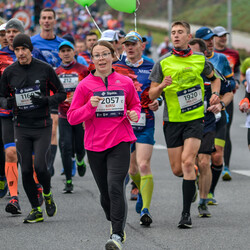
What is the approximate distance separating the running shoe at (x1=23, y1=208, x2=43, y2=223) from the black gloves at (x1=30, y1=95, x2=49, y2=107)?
1.13 meters

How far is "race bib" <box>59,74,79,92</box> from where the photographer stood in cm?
1185

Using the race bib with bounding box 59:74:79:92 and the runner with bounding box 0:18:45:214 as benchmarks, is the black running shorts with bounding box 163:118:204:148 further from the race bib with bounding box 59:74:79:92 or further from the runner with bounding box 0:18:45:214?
the race bib with bounding box 59:74:79:92

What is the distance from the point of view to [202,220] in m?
9.30

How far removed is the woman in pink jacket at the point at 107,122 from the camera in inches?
294

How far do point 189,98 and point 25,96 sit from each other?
1721mm

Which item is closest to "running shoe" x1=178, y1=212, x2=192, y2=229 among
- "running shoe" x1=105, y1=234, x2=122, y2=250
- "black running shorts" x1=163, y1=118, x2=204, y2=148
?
"black running shorts" x1=163, y1=118, x2=204, y2=148

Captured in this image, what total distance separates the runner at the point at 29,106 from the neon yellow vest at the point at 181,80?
1210mm

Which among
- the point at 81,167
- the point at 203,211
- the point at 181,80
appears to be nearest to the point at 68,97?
the point at 81,167

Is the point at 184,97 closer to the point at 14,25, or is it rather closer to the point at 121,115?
the point at 121,115

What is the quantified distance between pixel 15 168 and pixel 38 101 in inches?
48.0

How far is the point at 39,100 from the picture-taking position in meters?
9.09

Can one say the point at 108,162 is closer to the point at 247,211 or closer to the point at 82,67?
Result: the point at 247,211

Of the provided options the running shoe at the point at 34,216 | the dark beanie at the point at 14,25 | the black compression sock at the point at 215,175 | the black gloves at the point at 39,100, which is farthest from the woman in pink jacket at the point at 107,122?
the black compression sock at the point at 215,175

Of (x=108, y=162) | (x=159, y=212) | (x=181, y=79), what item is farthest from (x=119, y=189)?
(x=159, y=212)
